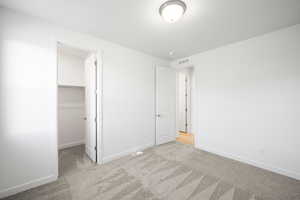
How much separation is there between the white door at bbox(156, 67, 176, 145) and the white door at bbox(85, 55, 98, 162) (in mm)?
1677

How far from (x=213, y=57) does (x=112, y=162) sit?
11.1 feet

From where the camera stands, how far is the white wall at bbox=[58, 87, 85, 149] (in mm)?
3299

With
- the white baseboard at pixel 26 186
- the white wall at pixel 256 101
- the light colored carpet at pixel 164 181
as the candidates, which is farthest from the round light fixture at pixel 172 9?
the white baseboard at pixel 26 186

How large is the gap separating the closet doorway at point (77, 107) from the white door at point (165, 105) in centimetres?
165

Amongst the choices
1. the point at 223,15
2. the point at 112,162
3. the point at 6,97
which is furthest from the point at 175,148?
the point at 6,97

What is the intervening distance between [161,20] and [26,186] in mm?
3182

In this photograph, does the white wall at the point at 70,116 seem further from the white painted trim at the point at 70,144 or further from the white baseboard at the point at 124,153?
the white baseboard at the point at 124,153

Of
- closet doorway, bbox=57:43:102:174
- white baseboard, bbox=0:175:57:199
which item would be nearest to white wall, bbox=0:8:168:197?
white baseboard, bbox=0:175:57:199

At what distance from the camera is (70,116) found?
348 cm

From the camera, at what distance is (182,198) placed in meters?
1.57

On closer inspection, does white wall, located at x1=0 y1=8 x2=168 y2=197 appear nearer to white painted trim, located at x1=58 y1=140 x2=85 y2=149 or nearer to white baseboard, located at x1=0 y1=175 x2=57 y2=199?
white baseboard, located at x1=0 y1=175 x2=57 y2=199

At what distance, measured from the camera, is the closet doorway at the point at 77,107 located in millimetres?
2406

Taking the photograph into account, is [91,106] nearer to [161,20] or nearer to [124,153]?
[124,153]

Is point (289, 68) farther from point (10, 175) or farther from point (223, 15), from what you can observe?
point (10, 175)
